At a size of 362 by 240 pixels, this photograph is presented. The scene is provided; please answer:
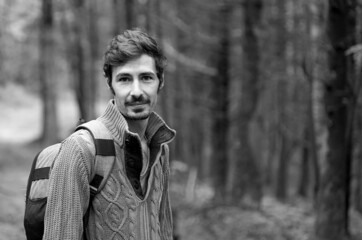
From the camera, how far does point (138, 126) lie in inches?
115

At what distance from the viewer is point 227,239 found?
10844 mm

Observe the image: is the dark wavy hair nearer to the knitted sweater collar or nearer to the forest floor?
the knitted sweater collar

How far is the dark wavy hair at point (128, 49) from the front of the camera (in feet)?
8.87

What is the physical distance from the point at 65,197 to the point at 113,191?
273 mm

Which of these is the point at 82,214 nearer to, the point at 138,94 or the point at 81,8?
the point at 138,94

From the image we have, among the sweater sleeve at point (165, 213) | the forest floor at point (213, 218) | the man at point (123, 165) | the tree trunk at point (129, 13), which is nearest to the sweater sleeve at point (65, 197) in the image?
the man at point (123, 165)

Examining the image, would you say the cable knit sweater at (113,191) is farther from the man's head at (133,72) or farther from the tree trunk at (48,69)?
the tree trunk at (48,69)

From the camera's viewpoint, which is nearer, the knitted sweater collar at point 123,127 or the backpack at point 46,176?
the backpack at point 46,176

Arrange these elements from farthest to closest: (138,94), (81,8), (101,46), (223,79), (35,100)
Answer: (35,100) < (101,46) < (81,8) < (223,79) < (138,94)

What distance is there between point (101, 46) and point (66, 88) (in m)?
21.3

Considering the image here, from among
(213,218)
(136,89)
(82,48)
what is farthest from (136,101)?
(82,48)

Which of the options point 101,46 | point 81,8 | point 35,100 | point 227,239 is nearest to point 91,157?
point 227,239

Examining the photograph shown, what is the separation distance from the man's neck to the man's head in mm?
104

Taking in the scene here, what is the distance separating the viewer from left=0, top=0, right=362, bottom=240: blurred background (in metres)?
8.45
